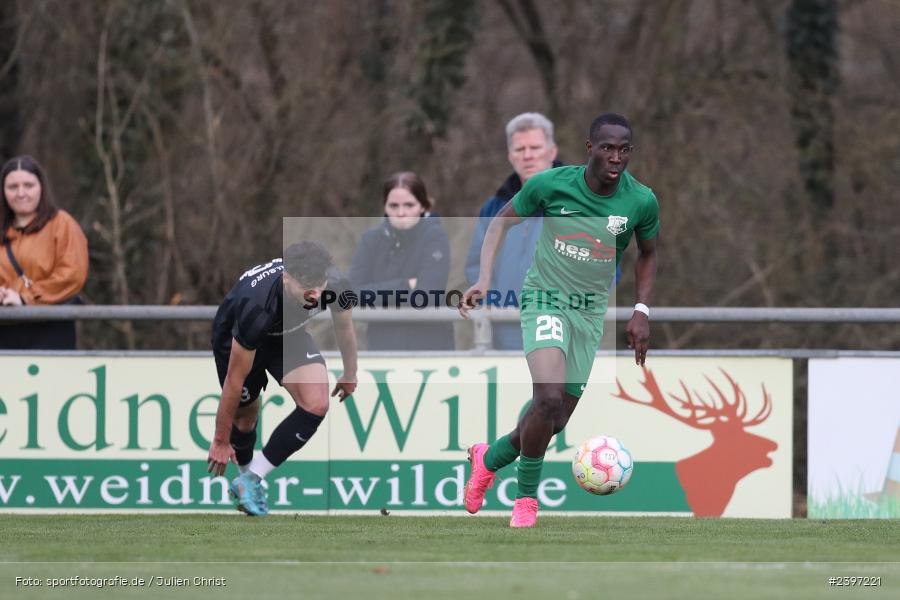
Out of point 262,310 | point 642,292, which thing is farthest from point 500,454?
point 262,310

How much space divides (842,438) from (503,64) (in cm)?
1391

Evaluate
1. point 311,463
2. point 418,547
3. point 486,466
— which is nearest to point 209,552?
point 418,547

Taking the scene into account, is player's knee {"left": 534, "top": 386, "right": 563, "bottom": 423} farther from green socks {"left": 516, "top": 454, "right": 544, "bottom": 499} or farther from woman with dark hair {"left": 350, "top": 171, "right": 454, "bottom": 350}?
woman with dark hair {"left": 350, "top": 171, "right": 454, "bottom": 350}

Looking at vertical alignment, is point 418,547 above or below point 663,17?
below

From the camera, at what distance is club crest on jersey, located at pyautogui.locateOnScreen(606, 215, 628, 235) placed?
8.32 meters

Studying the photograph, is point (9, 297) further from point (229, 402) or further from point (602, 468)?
point (602, 468)

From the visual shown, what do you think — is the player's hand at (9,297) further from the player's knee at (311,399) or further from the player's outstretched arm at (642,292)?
the player's outstretched arm at (642,292)

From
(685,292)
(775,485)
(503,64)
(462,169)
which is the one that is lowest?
(775,485)

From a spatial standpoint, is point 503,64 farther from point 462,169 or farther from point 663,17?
point 462,169

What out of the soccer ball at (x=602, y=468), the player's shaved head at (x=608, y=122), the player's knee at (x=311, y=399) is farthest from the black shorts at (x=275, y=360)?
the player's shaved head at (x=608, y=122)

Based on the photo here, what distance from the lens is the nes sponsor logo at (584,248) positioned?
8.32 metres

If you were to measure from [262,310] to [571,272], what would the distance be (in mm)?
1891

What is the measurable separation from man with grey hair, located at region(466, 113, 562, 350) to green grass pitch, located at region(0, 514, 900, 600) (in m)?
1.81

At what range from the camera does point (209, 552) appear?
7312mm
